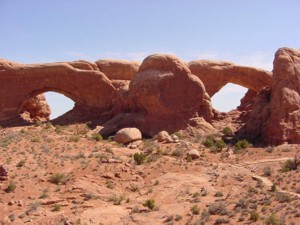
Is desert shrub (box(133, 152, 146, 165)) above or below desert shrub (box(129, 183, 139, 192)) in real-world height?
above

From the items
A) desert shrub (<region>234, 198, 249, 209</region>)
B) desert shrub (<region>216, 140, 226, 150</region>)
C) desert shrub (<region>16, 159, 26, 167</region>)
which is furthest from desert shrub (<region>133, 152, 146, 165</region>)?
desert shrub (<region>234, 198, 249, 209</region>)

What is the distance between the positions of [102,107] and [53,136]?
6.14m

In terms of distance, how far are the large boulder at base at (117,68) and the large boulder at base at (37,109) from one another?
6.63 metres

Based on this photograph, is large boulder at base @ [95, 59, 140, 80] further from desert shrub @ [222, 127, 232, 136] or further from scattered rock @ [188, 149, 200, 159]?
scattered rock @ [188, 149, 200, 159]

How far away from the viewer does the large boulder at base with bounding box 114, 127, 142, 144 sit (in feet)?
96.1

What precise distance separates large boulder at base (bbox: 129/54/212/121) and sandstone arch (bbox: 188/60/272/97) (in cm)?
726

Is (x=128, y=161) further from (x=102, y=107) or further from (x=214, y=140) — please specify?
(x=102, y=107)

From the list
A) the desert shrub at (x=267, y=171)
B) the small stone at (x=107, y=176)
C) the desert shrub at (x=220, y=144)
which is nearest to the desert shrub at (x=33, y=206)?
the small stone at (x=107, y=176)

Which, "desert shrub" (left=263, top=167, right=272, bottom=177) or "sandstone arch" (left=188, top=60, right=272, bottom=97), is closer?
"desert shrub" (left=263, top=167, right=272, bottom=177)

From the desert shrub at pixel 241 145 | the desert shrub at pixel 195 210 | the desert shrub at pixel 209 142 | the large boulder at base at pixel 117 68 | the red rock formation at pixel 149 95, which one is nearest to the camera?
the desert shrub at pixel 195 210

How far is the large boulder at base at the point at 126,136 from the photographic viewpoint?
96.1 ft

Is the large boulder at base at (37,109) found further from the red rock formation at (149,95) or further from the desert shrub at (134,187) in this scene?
the desert shrub at (134,187)

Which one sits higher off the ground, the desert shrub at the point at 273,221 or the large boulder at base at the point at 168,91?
the large boulder at base at the point at 168,91

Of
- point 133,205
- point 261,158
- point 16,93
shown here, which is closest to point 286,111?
point 261,158
